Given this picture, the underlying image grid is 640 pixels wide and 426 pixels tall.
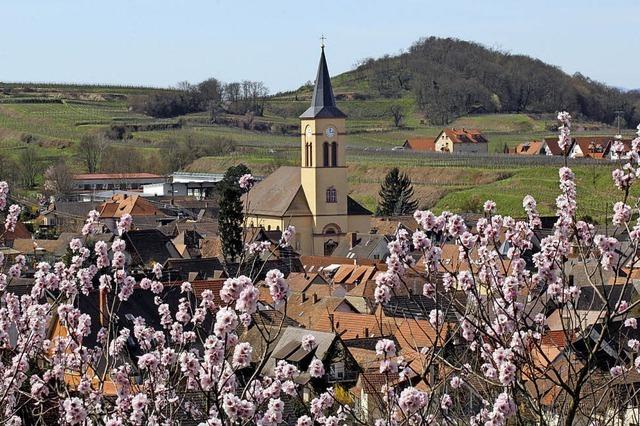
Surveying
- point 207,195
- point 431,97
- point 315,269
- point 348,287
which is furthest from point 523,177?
point 431,97

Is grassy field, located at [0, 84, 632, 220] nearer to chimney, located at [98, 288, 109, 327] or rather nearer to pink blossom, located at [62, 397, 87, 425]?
chimney, located at [98, 288, 109, 327]

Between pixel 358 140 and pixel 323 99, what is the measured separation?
48875 mm

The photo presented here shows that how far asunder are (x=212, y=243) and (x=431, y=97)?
7382 cm

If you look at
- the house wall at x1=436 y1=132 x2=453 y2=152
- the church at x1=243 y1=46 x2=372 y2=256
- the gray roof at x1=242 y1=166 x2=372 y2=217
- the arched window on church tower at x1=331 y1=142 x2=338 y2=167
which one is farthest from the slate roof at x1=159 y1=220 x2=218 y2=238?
the house wall at x1=436 y1=132 x2=453 y2=152

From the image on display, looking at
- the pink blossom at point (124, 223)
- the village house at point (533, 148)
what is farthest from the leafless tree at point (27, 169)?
the pink blossom at point (124, 223)

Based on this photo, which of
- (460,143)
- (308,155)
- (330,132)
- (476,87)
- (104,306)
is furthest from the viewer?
(476,87)

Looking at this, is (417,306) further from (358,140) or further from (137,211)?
(358,140)

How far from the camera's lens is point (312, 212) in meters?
56.6

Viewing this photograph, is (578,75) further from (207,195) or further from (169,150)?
(207,195)

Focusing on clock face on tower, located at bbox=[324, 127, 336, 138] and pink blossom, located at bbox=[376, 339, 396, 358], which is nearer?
pink blossom, located at bbox=[376, 339, 396, 358]

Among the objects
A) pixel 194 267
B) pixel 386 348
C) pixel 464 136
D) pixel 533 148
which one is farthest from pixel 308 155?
pixel 386 348

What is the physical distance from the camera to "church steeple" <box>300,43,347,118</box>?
55625mm

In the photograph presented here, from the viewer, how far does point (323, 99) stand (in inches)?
2231

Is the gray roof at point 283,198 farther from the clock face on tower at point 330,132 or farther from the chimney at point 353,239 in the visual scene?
the chimney at point 353,239
